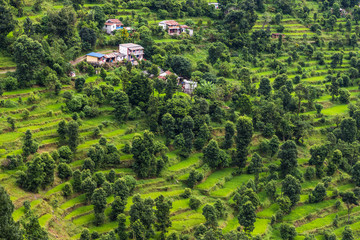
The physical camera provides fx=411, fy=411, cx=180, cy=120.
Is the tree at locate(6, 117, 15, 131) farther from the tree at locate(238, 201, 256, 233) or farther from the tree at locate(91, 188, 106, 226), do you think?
the tree at locate(238, 201, 256, 233)

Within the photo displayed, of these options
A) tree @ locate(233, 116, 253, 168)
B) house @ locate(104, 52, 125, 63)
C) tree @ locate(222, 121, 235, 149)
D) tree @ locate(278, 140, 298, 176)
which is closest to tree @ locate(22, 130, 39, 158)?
house @ locate(104, 52, 125, 63)

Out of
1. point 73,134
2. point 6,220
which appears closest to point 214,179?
point 73,134

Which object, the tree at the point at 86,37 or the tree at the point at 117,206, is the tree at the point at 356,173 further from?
the tree at the point at 86,37

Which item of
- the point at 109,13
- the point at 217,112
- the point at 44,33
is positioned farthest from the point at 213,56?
the point at 44,33

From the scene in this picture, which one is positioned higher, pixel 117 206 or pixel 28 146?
pixel 28 146

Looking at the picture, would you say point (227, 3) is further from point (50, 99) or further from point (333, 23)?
point (50, 99)

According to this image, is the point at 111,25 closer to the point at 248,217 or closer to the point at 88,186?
the point at 88,186

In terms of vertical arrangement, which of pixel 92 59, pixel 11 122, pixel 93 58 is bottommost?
pixel 11 122
